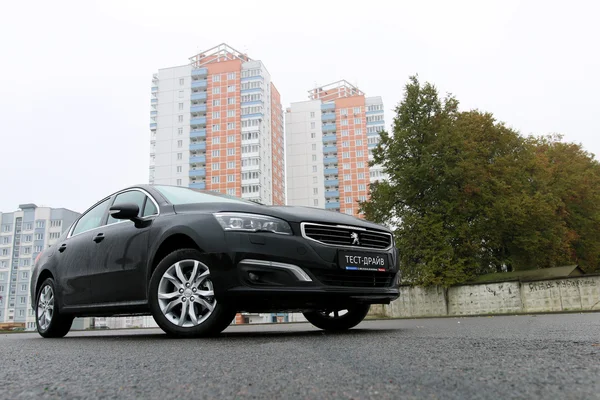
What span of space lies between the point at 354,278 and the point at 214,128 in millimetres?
81531

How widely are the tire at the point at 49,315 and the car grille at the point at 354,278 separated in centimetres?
370

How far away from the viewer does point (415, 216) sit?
29.1 m

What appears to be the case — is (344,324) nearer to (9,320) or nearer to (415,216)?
(415,216)

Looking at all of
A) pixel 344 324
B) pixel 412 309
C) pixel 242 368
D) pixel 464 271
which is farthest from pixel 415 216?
pixel 242 368

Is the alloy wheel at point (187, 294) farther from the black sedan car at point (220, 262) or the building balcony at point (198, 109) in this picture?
the building balcony at point (198, 109)

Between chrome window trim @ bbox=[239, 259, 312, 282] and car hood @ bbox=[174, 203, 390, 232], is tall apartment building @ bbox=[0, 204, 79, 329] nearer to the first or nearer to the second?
car hood @ bbox=[174, 203, 390, 232]

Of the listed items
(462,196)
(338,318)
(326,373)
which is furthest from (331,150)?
(326,373)

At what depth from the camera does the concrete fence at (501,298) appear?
1039 inches

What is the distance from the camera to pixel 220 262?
4574mm

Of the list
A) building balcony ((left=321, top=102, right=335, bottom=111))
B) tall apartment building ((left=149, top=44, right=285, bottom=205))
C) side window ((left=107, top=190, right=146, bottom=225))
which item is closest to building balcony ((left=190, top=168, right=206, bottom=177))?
tall apartment building ((left=149, top=44, right=285, bottom=205))

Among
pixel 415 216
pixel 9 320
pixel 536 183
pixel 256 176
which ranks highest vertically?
pixel 256 176

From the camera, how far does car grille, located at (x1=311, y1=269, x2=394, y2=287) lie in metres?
4.78

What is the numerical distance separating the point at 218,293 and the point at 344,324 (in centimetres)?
249

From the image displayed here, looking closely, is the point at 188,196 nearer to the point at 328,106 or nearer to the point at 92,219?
the point at 92,219
